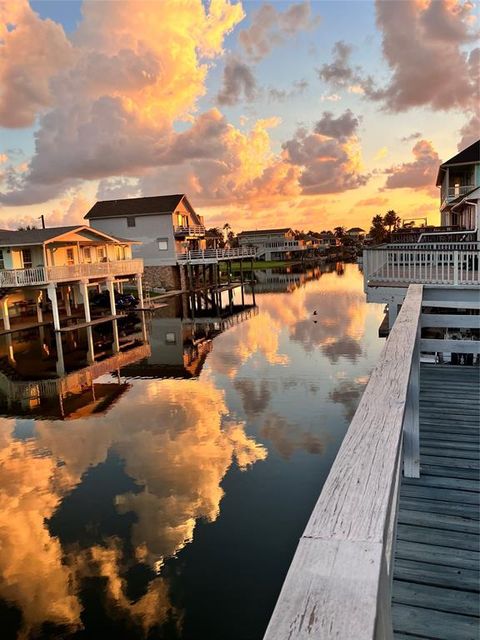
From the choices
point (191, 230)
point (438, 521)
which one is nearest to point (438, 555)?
point (438, 521)

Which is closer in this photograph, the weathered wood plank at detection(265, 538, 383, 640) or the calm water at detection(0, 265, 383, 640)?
the weathered wood plank at detection(265, 538, 383, 640)

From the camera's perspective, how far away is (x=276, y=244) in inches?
4567

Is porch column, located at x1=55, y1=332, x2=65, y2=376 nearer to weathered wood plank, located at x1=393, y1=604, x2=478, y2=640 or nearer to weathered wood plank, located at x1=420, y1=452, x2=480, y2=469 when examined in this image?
weathered wood plank, located at x1=420, y1=452, x2=480, y2=469

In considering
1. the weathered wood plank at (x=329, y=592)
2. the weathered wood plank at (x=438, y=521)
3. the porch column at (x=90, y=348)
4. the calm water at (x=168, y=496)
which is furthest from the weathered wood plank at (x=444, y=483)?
the porch column at (x=90, y=348)

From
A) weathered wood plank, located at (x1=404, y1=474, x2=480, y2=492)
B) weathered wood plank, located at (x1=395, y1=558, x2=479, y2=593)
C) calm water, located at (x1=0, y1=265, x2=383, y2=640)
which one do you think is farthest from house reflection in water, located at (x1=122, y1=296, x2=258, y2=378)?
weathered wood plank, located at (x1=395, y1=558, x2=479, y2=593)

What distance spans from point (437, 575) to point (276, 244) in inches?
4488

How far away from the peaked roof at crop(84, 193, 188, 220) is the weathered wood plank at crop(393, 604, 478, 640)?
161 feet

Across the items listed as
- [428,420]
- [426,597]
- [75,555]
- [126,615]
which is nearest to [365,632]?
[426,597]

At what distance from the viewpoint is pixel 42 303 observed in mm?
36188

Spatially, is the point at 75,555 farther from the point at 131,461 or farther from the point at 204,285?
the point at 204,285

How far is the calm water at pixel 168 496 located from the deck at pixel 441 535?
10.3 ft

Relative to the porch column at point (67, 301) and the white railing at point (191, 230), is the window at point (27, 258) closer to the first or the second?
the porch column at point (67, 301)

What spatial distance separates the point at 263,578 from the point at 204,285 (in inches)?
1843

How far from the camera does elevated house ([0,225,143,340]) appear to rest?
27266mm
